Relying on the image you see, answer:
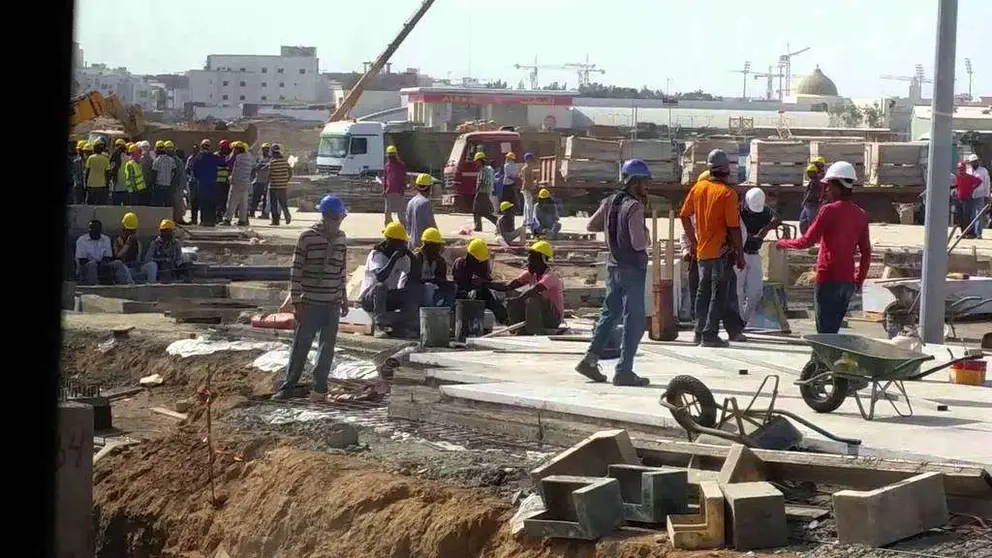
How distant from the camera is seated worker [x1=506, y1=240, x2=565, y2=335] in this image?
14.7 m

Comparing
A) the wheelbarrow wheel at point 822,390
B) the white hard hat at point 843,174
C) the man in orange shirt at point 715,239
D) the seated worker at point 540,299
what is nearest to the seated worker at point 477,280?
the seated worker at point 540,299

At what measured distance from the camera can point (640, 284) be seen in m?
11.4

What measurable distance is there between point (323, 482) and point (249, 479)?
919 mm

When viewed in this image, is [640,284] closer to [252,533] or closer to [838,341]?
[838,341]

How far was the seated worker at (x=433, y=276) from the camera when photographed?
1496 centimetres

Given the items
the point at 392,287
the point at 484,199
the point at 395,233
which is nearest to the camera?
the point at 395,233

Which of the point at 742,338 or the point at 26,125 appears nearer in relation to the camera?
the point at 742,338

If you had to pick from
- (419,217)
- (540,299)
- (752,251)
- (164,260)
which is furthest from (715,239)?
(164,260)

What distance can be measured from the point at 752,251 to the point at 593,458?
19.8 ft

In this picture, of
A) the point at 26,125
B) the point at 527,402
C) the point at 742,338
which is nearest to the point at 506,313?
the point at 742,338

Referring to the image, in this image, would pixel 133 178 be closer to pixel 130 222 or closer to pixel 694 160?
pixel 130 222

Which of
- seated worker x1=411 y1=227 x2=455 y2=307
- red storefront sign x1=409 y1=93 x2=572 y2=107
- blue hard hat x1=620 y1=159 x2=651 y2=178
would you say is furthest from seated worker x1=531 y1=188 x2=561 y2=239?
red storefront sign x1=409 y1=93 x2=572 y2=107

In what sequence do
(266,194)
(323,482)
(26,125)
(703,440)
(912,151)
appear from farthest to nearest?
(912,151) < (266,194) < (26,125) < (323,482) < (703,440)

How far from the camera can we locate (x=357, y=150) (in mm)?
51156
